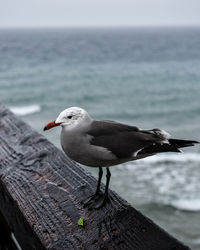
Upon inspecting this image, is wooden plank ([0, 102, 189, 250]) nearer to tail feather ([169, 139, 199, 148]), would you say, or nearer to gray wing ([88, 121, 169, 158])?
gray wing ([88, 121, 169, 158])

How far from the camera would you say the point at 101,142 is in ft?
5.70

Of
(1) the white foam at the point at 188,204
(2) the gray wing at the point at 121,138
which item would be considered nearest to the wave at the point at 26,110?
(1) the white foam at the point at 188,204

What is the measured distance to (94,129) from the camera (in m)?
1.76

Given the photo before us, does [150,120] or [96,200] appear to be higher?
[96,200]

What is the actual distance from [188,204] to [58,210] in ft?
27.5

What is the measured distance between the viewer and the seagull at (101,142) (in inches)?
66.1

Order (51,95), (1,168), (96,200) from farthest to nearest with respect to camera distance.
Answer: (51,95) < (1,168) < (96,200)

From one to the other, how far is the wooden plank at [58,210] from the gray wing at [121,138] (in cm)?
24

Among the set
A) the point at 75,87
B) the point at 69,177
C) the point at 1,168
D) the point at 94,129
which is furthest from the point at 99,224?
the point at 75,87

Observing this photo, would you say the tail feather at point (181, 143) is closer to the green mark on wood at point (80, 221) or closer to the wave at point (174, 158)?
the green mark on wood at point (80, 221)

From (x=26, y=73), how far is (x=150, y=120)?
1845 cm

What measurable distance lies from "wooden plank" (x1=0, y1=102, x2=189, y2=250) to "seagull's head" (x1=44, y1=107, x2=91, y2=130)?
0.32 m

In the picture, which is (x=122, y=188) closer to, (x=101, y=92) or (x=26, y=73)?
(x=101, y=92)

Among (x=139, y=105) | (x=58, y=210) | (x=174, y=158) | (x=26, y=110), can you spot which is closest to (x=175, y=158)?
(x=174, y=158)
